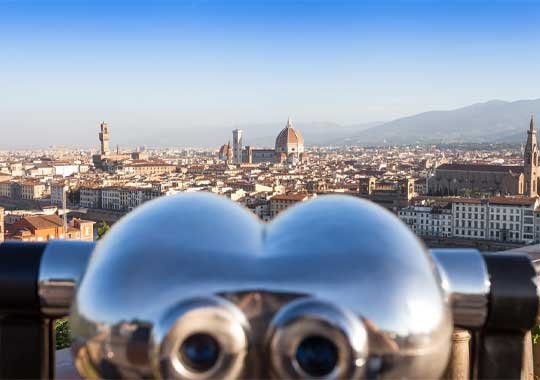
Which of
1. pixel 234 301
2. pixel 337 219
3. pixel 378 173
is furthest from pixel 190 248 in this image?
pixel 378 173

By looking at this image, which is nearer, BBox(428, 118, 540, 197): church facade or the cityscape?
the cityscape

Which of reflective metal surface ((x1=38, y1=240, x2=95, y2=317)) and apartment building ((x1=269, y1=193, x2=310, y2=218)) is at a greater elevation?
reflective metal surface ((x1=38, y1=240, x2=95, y2=317))

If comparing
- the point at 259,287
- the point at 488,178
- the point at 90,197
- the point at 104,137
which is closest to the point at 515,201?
the point at 488,178

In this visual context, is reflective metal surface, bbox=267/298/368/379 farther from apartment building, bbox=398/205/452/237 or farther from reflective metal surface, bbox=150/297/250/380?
apartment building, bbox=398/205/452/237

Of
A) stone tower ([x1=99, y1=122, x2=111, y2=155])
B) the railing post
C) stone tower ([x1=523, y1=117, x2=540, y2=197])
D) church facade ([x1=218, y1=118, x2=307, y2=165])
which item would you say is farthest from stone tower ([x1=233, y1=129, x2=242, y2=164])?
the railing post

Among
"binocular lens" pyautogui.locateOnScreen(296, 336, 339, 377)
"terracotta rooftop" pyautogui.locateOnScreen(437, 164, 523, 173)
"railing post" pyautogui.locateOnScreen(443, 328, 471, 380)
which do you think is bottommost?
"terracotta rooftop" pyautogui.locateOnScreen(437, 164, 523, 173)

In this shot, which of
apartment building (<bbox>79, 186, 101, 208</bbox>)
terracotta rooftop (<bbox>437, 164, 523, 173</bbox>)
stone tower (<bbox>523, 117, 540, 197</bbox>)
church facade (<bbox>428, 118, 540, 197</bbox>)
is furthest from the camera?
terracotta rooftop (<bbox>437, 164, 523, 173</bbox>)
